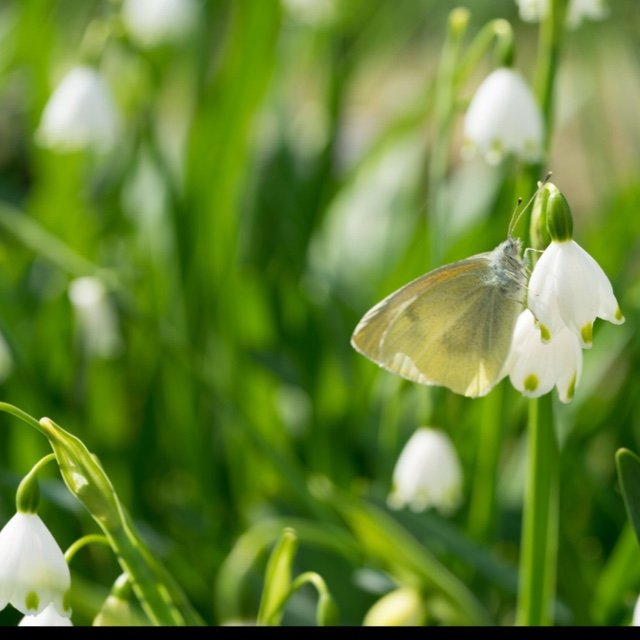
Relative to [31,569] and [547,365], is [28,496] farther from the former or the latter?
[547,365]

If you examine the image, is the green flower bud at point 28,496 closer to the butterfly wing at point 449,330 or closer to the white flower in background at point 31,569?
the white flower in background at point 31,569

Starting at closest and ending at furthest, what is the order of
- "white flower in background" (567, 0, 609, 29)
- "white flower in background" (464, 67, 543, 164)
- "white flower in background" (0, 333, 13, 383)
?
"white flower in background" (464, 67, 543, 164) → "white flower in background" (567, 0, 609, 29) → "white flower in background" (0, 333, 13, 383)

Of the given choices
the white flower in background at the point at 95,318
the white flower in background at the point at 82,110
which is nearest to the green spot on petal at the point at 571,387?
the white flower in background at the point at 95,318

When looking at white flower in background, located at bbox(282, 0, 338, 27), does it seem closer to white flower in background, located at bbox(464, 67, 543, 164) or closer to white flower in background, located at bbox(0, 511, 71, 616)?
white flower in background, located at bbox(464, 67, 543, 164)

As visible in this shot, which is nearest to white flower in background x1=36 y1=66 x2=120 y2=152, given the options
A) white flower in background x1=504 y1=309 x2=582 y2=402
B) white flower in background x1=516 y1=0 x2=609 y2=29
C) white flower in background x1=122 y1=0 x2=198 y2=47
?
white flower in background x1=122 y1=0 x2=198 y2=47
